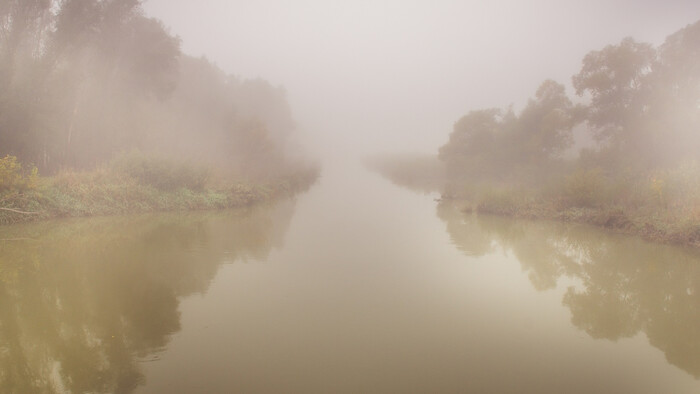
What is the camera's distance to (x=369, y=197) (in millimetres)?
24719

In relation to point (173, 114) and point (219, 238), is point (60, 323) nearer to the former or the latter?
point (219, 238)

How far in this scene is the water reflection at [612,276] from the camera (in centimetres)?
574

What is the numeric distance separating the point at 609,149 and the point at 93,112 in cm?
3401

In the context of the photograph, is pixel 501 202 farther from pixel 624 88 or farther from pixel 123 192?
pixel 123 192

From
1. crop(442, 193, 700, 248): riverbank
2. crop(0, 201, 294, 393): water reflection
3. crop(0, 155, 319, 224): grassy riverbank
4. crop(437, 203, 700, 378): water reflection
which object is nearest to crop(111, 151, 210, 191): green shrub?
crop(0, 155, 319, 224): grassy riverbank

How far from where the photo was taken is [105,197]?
14.8m

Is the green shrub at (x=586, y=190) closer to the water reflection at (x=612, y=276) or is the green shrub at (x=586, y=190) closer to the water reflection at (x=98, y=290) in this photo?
the water reflection at (x=612, y=276)

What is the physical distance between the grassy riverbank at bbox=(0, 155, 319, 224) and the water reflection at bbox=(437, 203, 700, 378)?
12.0m

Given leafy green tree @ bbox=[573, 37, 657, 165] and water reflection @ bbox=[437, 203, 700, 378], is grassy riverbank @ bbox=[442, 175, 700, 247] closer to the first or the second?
water reflection @ bbox=[437, 203, 700, 378]

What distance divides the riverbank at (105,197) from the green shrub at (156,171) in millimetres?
136

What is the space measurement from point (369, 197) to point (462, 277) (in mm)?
16582

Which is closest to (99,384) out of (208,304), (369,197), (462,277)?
(208,304)

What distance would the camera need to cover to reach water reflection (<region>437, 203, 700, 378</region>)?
574 centimetres

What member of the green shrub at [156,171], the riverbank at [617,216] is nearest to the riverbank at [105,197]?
the green shrub at [156,171]
